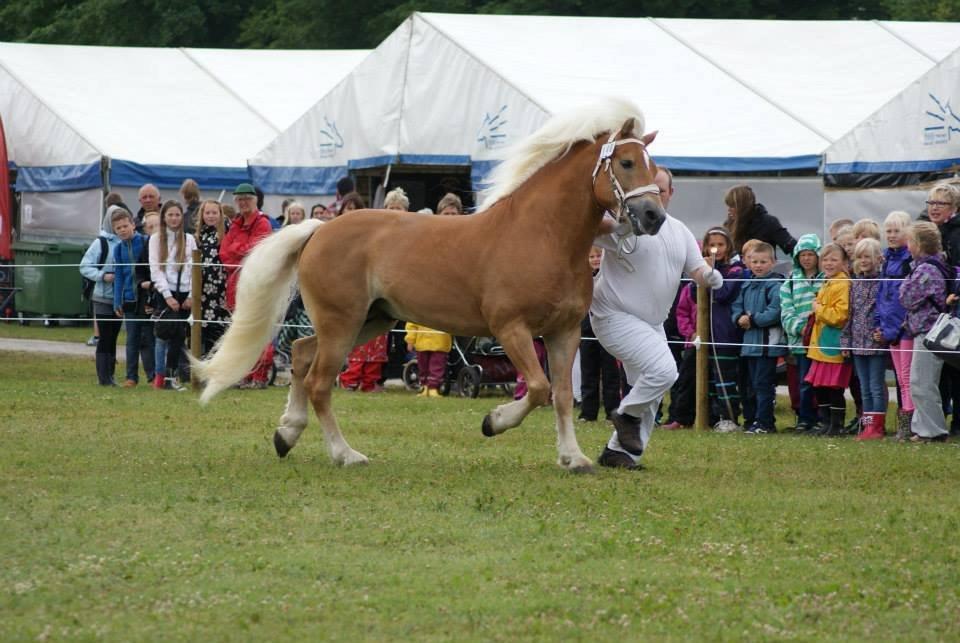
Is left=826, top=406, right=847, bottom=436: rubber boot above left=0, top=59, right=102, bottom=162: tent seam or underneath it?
underneath

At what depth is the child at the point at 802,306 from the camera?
44.9 ft

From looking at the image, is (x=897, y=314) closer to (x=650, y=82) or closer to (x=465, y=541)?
(x=465, y=541)

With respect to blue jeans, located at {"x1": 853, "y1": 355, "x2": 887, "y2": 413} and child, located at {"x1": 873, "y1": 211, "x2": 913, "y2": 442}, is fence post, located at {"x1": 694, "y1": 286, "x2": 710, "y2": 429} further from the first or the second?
child, located at {"x1": 873, "y1": 211, "x2": 913, "y2": 442}

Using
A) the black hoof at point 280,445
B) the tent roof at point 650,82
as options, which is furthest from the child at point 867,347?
the tent roof at point 650,82

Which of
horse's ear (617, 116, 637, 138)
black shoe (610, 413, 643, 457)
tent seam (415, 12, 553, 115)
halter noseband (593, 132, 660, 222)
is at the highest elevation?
tent seam (415, 12, 553, 115)

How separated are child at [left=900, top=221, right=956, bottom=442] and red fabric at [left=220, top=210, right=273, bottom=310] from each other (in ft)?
24.2

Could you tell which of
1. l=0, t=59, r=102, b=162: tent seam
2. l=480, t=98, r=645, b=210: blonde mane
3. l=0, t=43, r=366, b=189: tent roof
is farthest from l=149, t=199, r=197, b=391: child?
l=0, t=59, r=102, b=162: tent seam

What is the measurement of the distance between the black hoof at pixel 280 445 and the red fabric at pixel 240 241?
6682 mm

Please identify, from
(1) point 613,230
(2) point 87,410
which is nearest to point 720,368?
(1) point 613,230

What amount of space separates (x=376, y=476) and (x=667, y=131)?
37.5ft

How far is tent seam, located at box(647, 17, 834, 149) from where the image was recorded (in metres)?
20.1

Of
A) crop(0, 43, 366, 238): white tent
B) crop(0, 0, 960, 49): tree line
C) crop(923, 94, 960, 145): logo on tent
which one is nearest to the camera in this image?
crop(923, 94, 960, 145): logo on tent

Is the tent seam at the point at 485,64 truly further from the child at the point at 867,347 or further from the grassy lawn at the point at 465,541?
the grassy lawn at the point at 465,541

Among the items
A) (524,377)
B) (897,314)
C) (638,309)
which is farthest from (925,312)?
(524,377)
